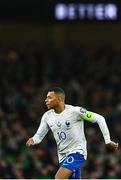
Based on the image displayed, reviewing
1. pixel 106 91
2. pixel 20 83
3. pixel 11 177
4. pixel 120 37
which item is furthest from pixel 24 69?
pixel 11 177

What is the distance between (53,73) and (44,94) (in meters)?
1.60

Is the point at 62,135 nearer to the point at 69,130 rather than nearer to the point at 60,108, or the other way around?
the point at 69,130

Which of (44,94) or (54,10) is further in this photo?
(44,94)

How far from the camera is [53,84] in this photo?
2141 centimetres

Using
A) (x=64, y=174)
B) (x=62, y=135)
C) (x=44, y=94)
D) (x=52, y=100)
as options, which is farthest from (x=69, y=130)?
(x=44, y=94)

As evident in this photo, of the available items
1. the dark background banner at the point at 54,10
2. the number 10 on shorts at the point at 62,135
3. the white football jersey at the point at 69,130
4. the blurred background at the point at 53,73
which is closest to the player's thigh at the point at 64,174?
the white football jersey at the point at 69,130

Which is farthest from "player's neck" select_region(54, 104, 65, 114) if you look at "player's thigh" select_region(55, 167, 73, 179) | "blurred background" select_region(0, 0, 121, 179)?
"blurred background" select_region(0, 0, 121, 179)

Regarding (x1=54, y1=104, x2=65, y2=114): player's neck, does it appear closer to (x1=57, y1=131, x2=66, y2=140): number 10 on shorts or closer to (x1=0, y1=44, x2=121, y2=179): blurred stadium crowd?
(x1=57, y1=131, x2=66, y2=140): number 10 on shorts

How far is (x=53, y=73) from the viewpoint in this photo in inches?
869

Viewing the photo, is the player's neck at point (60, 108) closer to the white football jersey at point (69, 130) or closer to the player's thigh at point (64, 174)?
the white football jersey at point (69, 130)

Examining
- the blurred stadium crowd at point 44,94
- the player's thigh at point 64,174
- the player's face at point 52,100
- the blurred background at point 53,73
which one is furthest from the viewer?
the blurred background at point 53,73

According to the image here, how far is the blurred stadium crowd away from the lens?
1638cm

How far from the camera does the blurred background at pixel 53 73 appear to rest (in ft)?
54.5

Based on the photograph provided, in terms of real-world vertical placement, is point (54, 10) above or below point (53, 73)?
above
